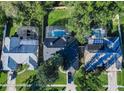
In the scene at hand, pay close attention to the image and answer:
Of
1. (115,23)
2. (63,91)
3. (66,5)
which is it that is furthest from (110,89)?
(66,5)

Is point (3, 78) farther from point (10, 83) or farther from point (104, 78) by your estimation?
point (104, 78)

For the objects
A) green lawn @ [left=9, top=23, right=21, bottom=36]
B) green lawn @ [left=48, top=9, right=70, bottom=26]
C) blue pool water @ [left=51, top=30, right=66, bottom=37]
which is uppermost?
green lawn @ [left=48, top=9, right=70, bottom=26]

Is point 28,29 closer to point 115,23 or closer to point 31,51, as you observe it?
point 31,51

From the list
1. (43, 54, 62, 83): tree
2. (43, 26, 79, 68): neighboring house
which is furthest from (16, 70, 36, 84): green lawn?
(43, 26, 79, 68): neighboring house

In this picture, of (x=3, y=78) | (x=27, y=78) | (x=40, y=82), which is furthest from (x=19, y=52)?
(x=40, y=82)

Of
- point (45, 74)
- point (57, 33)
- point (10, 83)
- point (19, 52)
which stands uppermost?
point (57, 33)

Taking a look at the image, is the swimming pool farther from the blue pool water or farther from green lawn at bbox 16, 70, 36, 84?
green lawn at bbox 16, 70, 36, 84
